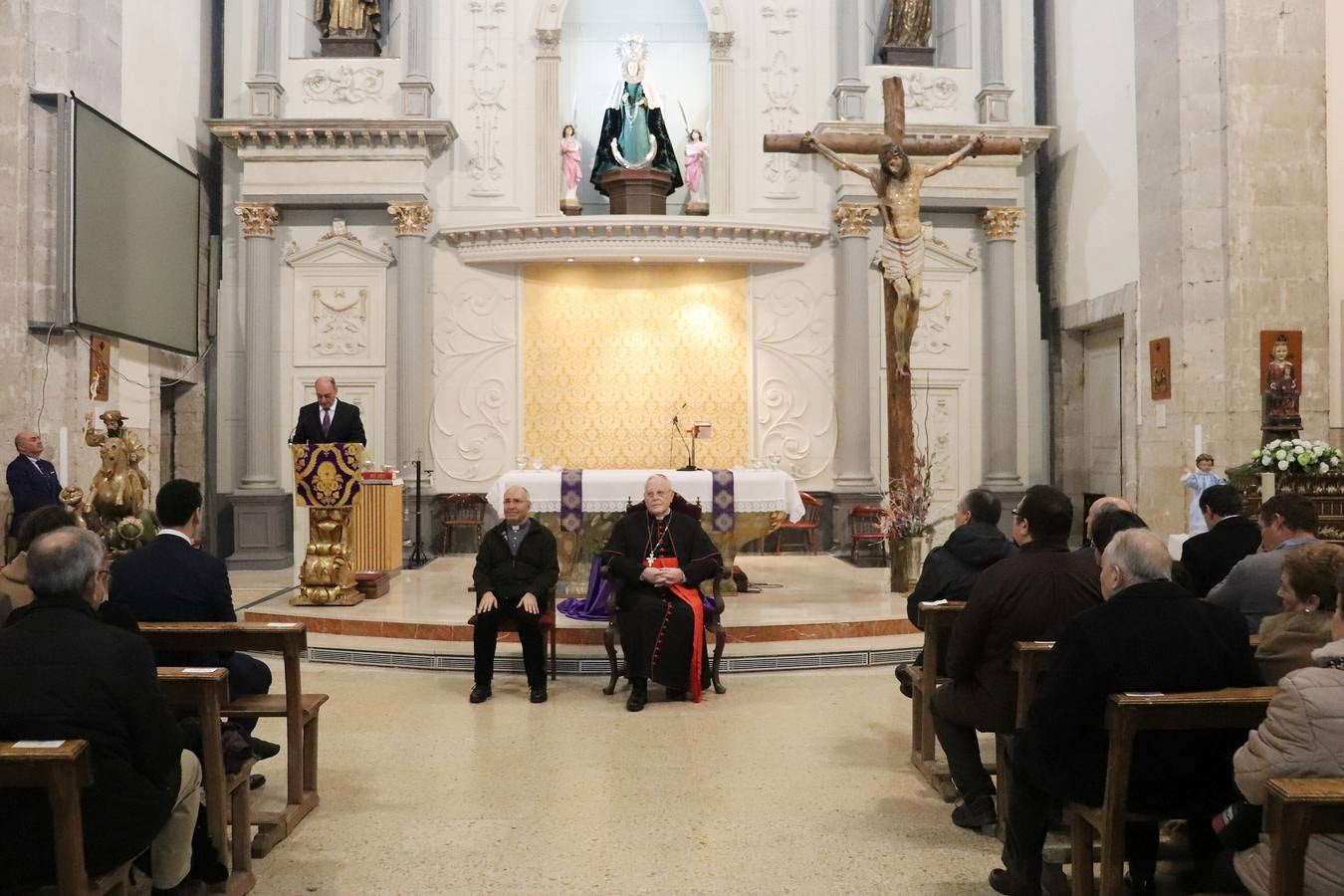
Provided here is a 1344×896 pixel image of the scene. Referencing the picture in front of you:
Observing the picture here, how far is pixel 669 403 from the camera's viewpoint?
1234 centimetres

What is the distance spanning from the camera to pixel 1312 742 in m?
2.36

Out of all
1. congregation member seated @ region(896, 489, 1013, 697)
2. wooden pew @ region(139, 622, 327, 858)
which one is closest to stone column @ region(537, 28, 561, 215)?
congregation member seated @ region(896, 489, 1013, 697)

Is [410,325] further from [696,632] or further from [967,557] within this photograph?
[967,557]

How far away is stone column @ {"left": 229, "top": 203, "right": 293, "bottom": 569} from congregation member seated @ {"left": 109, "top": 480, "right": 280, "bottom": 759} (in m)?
7.88

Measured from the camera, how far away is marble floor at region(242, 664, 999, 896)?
11.5 feet

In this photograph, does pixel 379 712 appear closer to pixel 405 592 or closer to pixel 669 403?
pixel 405 592

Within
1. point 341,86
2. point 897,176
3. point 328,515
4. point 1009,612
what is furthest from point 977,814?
point 341,86

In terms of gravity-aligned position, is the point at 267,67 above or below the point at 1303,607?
above

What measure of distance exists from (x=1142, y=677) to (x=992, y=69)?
10627 mm

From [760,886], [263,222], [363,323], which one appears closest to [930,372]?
[363,323]

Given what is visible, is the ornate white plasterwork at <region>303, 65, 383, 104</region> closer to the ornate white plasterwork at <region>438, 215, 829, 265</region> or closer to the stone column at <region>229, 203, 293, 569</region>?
the stone column at <region>229, 203, 293, 569</region>

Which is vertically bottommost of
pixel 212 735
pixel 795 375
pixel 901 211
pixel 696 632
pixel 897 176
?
pixel 696 632

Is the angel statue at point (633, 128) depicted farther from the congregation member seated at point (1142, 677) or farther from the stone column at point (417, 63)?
the congregation member seated at point (1142, 677)

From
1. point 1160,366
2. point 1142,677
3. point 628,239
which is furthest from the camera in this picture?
point 628,239
